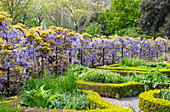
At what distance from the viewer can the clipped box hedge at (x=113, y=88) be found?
512 centimetres

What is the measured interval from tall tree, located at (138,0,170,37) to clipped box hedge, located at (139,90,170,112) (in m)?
19.9

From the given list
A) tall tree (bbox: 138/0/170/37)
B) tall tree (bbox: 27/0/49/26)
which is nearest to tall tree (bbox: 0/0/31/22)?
tall tree (bbox: 27/0/49/26)

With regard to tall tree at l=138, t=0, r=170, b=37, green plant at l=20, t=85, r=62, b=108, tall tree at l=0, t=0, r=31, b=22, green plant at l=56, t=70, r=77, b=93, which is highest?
tall tree at l=0, t=0, r=31, b=22

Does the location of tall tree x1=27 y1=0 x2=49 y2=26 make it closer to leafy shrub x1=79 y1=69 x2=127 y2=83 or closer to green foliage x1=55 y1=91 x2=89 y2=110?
leafy shrub x1=79 y1=69 x2=127 y2=83

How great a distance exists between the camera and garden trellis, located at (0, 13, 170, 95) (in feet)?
15.2

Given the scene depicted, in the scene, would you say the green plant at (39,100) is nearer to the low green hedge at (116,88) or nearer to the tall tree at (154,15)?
the low green hedge at (116,88)

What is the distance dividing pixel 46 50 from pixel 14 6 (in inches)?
914

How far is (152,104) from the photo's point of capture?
366 cm

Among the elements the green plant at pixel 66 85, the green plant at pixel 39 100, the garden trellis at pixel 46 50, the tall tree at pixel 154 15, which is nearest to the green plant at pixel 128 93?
the green plant at pixel 66 85

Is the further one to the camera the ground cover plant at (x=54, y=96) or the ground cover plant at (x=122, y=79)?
the ground cover plant at (x=122, y=79)

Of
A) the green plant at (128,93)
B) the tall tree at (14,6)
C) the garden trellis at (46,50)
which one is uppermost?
the tall tree at (14,6)

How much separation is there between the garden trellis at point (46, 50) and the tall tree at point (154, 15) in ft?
35.1

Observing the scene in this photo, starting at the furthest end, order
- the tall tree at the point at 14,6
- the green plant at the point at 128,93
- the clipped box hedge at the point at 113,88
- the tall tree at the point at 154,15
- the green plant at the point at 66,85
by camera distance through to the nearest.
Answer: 1. the tall tree at the point at 14,6
2. the tall tree at the point at 154,15
3. the green plant at the point at 128,93
4. the clipped box hedge at the point at 113,88
5. the green plant at the point at 66,85

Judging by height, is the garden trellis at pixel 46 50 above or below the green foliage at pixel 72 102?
above
